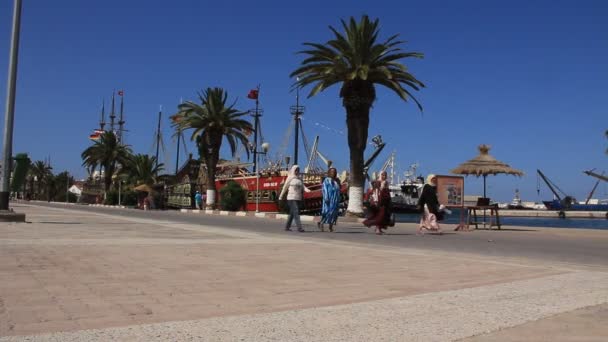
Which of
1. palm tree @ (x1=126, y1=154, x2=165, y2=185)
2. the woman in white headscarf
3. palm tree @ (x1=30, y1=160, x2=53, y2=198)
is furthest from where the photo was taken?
palm tree @ (x1=30, y1=160, x2=53, y2=198)

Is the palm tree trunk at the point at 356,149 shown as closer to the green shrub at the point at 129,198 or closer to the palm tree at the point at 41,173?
the green shrub at the point at 129,198

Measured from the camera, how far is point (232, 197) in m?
41.9

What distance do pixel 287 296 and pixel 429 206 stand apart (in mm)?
11084

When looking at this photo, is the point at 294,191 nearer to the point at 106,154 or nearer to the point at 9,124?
the point at 9,124

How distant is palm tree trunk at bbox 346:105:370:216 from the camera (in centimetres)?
2603

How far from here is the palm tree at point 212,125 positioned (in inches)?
1708

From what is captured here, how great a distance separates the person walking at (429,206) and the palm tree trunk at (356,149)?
32.9 feet

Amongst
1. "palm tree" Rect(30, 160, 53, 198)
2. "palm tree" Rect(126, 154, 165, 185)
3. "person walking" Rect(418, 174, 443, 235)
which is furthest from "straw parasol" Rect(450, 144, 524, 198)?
"palm tree" Rect(30, 160, 53, 198)

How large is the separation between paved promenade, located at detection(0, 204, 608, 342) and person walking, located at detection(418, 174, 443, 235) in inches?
263

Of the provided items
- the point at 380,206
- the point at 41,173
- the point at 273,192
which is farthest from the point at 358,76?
the point at 41,173

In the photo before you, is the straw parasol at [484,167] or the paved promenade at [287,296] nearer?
the paved promenade at [287,296]

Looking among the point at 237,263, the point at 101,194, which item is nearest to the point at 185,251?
the point at 237,263

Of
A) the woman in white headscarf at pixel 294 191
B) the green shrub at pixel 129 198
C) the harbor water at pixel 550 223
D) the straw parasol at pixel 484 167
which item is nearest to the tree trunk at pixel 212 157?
the harbor water at pixel 550 223

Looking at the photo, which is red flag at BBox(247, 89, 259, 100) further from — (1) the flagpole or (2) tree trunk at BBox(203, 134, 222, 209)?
(1) the flagpole
